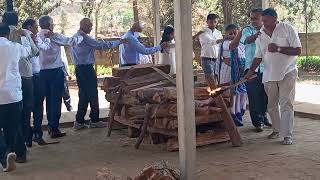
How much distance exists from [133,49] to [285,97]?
11.7ft

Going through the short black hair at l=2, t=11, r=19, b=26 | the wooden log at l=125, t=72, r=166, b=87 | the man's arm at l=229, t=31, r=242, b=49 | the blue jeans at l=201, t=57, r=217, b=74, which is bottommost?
the wooden log at l=125, t=72, r=166, b=87

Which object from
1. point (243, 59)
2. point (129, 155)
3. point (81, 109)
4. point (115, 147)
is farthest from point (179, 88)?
point (81, 109)

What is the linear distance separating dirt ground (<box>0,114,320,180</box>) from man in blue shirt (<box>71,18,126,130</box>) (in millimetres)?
928

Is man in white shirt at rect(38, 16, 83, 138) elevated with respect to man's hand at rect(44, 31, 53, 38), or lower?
lower

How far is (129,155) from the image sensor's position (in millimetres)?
6789

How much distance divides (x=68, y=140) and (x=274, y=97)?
11.0 ft

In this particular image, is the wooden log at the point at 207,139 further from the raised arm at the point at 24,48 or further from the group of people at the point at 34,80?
the raised arm at the point at 24,48

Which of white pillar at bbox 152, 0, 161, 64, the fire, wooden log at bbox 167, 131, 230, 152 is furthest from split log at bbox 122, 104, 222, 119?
white pillar at bbox 152, 0, 161, 64

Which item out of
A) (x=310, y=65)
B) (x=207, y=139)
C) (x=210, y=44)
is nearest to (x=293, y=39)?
(x=207, y=139)

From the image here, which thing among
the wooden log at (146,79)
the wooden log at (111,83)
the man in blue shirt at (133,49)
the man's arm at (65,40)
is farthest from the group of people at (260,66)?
the man's arm at (65,40)

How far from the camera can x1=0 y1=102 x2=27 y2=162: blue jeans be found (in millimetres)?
6035

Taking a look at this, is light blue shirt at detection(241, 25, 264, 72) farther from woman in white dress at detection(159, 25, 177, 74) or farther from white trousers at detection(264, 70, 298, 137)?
woman in white dress at detection(159, 25, 177, 74)

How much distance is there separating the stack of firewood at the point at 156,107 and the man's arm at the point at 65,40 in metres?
0.83

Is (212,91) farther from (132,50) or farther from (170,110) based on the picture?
(132,50)
